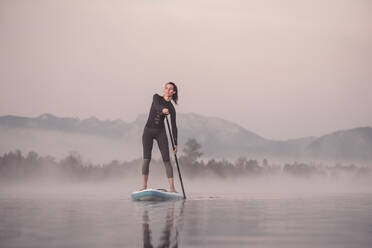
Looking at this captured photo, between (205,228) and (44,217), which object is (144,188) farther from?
(205,228)

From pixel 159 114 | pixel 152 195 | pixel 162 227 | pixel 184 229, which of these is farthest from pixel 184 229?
pixel 159 114

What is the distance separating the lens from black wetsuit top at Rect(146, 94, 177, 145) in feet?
38.4

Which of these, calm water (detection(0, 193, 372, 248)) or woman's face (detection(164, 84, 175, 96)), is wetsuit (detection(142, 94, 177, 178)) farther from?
calm water (detection(0, 193, 372, 248))

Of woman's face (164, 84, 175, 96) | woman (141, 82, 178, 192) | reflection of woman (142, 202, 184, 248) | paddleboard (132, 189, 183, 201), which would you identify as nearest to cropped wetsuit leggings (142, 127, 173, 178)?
woman (141, 82, 178, 192)

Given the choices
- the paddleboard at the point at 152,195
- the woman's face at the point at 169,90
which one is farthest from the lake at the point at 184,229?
the woman's face at the point at 169,90

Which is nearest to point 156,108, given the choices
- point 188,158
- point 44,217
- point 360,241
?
point 44,217

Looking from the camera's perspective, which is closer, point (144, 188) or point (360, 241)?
point (360, 241)

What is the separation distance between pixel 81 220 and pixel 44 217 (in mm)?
586

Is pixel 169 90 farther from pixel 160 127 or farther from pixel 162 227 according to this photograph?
pixel 162 227

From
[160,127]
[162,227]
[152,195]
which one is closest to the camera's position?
[162,227]

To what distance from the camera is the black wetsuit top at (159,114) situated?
461 inches

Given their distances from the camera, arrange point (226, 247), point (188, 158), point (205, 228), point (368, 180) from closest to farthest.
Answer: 1. point (226, 247)
2. point (205, 228)
3. point (368, 180)
4. point (188, 158)

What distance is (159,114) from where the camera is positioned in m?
11.8

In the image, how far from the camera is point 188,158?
136ft
